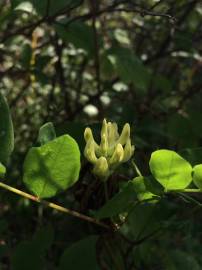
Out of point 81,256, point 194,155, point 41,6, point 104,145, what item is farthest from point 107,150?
point 41,6

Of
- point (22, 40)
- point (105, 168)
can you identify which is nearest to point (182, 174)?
point (105, 168)

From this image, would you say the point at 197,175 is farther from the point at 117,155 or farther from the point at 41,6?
the point at 41,6

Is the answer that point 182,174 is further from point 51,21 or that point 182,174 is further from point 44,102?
point 44,102

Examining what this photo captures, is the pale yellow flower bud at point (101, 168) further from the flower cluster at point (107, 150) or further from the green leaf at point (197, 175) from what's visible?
the green leaf at point (197, 175)

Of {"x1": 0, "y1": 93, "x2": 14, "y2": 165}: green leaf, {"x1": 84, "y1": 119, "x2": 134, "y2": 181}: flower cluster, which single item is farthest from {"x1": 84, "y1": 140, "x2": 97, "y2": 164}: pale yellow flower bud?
{"x1": 0, "y1": 93, "x2": 14, "y2": 165}: green leaf

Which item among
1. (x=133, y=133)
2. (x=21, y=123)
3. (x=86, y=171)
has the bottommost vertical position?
(x=21, y=123)

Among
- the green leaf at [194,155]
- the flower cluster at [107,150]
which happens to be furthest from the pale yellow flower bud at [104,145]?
the green leaf at [194,155]
